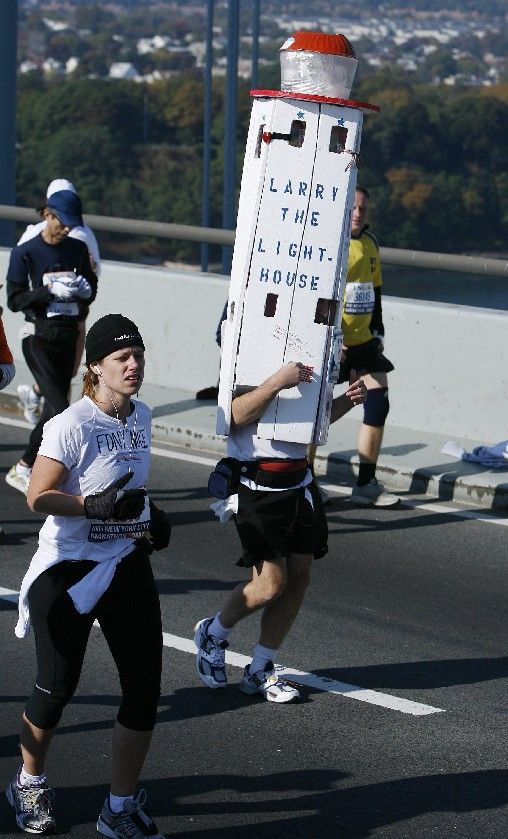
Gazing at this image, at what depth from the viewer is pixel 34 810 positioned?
5.30 m

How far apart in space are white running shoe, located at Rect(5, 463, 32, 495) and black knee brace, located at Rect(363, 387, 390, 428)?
7.53 ft

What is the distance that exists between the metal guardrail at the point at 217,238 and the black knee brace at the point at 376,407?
5.70 ft

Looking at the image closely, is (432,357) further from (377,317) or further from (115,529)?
(115,529)

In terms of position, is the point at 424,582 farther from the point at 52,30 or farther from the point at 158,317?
the point at 52,30

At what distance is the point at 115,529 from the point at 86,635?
14.6 inches

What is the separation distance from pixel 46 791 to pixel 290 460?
6.26 ft

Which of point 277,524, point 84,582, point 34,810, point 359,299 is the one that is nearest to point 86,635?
point 84,582

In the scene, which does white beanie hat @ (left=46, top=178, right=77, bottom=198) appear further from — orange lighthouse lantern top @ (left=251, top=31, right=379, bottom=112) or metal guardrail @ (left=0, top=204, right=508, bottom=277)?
orange lighthouse lantern top @ (left=251, top=31, right=379, bottom=112)

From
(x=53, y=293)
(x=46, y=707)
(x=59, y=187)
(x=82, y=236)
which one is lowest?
(x=46, y=707)

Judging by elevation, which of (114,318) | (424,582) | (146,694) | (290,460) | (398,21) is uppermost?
(398,21)

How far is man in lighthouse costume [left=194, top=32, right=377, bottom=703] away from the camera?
258 inches

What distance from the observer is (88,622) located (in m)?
5.19

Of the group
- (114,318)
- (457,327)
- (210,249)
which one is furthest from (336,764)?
(210,249)

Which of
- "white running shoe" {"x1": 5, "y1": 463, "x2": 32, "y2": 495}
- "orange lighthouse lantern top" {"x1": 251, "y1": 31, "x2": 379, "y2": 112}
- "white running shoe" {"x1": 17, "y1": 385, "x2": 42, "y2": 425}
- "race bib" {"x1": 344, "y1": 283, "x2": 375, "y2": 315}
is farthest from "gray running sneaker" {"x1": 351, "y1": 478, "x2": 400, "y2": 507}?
"orange lighthouse lantern top" {"x1": 251, "y1": 31, "x2": 379, "y2": 112}
